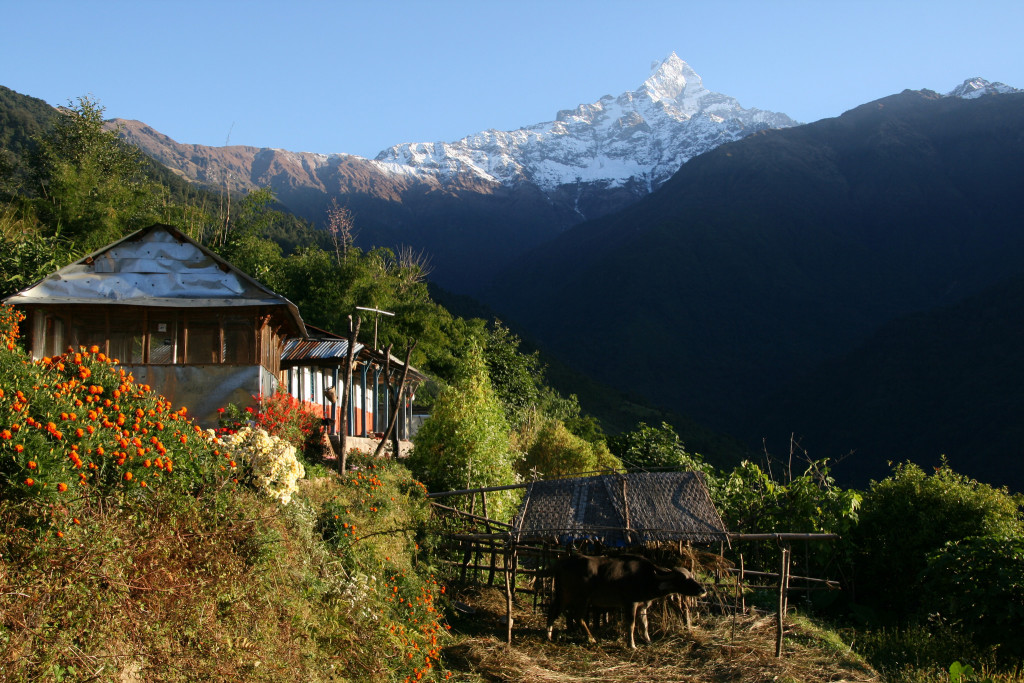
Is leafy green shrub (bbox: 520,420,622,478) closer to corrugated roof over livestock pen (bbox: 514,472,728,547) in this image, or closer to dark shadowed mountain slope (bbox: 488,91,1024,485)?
corrugated roof over livestock pen (bbox: 514,472,728,547)

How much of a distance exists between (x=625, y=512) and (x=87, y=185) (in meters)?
29.0

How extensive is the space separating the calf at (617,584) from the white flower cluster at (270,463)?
15.2 feet

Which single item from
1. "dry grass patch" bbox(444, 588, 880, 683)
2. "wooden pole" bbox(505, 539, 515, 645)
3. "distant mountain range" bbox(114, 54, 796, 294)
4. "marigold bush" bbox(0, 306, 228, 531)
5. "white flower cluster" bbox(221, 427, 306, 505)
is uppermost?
"distant mountain range" bbox(114, 54, 796, 294)

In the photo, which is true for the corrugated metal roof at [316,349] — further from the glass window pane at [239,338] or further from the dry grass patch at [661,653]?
the dry grass patch at [661,653]

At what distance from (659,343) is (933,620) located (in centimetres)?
7700

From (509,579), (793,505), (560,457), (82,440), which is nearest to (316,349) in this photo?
(560,457)

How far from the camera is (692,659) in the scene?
1148 cm

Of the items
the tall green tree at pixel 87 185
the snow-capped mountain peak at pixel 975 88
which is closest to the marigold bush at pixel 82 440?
the tall green tree at pixel 87 185

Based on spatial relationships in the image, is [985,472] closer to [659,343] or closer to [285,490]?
[659,343]

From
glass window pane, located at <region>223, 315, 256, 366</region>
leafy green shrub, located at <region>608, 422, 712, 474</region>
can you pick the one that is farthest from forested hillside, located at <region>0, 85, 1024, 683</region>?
leafy green shrub, located at <region>608, 422, 712, 474</region>

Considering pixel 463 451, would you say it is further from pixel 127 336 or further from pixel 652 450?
pixel 652 450

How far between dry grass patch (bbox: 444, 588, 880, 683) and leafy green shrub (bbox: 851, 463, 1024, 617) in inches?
169

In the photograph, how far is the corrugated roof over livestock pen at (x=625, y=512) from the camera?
12.3 metres

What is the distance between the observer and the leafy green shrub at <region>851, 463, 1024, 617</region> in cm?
1662
